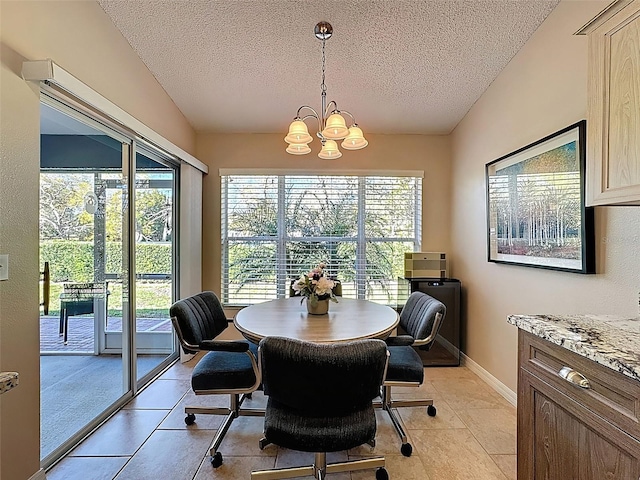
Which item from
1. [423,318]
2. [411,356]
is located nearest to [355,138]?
[423,318]

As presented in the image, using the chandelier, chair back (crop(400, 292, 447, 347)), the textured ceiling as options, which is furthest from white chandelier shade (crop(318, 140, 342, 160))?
chair back (crop(400, 292, 447, 347))

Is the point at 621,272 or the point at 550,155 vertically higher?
the point at 550,155

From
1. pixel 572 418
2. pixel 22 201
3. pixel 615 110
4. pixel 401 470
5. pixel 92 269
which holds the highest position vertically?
A: pixel 615 110

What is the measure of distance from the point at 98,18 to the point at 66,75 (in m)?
0.76

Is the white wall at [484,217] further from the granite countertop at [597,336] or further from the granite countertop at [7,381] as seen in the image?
the granite countertop at [7,381]

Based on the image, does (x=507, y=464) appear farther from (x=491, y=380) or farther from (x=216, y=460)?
(x=216, y=460)

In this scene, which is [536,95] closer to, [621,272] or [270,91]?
[621,272]

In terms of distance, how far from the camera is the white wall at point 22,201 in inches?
67.2

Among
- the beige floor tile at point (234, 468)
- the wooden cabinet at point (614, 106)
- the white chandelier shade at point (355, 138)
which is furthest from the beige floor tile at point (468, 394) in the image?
the white chandelier shade at point (355, 138)

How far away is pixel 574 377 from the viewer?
1.21 meters

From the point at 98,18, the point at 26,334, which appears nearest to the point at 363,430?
the point at 26,334

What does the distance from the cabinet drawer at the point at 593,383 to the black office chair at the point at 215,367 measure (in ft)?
4.83

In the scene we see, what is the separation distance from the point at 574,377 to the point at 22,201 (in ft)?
8.10

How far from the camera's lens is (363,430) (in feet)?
5.41
